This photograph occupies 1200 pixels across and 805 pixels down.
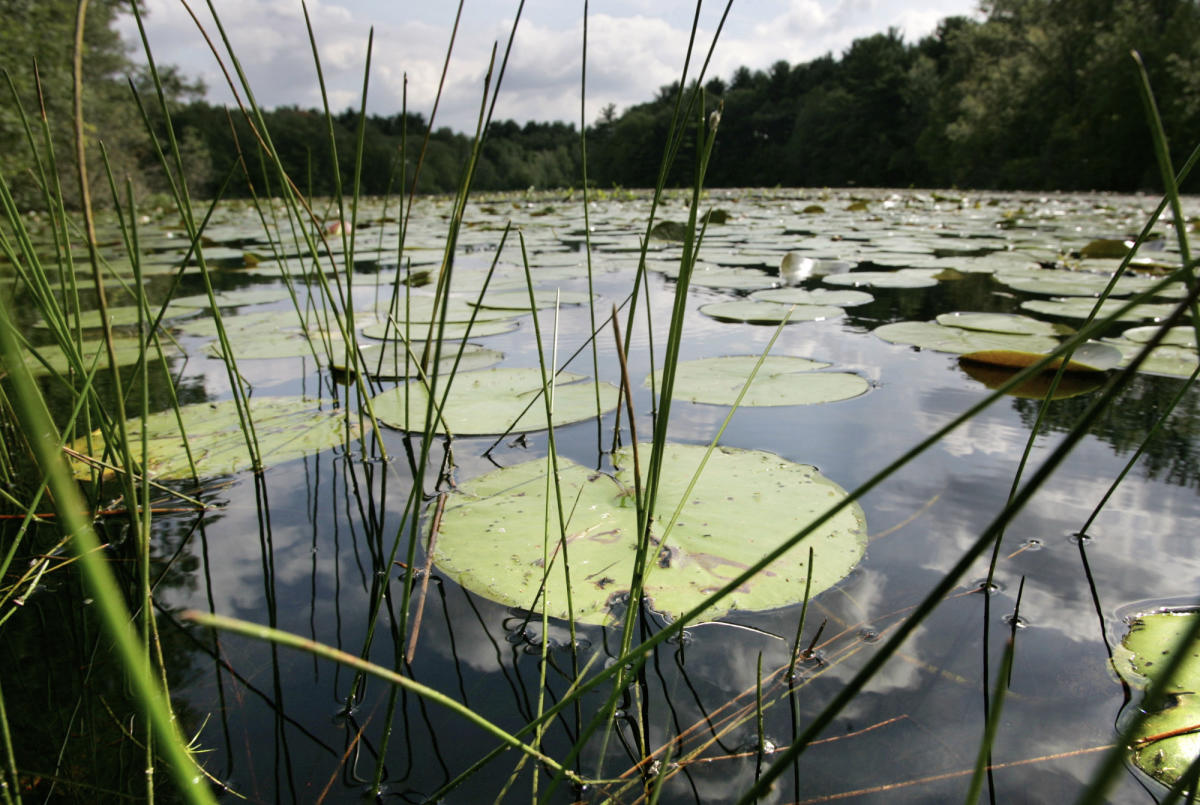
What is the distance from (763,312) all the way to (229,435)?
4.34 feet

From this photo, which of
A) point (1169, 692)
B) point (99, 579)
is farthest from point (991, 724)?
point (1169, 692)

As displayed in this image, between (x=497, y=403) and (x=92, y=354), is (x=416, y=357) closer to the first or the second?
(x=497, y=403)

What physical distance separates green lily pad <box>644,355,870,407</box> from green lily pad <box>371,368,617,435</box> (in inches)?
5.7

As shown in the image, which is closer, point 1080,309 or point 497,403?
point 497,403

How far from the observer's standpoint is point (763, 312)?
1834 millimetres

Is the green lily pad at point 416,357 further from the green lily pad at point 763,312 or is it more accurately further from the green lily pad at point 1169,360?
the green lily pad at point 1169,360

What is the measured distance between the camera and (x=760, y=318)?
1767mm

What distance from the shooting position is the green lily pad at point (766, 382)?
1.15 m

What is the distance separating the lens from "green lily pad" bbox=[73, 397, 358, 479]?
93cm

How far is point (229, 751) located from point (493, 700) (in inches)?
7.2

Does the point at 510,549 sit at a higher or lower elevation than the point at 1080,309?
lower

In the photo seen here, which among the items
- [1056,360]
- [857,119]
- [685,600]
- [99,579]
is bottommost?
[685,600]

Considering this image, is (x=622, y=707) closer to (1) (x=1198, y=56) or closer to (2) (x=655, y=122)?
(1) (x=1198, y=56)

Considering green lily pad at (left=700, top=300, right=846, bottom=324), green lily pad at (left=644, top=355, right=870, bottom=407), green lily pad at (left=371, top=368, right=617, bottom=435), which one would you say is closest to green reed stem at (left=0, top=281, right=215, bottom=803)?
green lily pad at (left=371, top=368, right=617, bottom=435)
